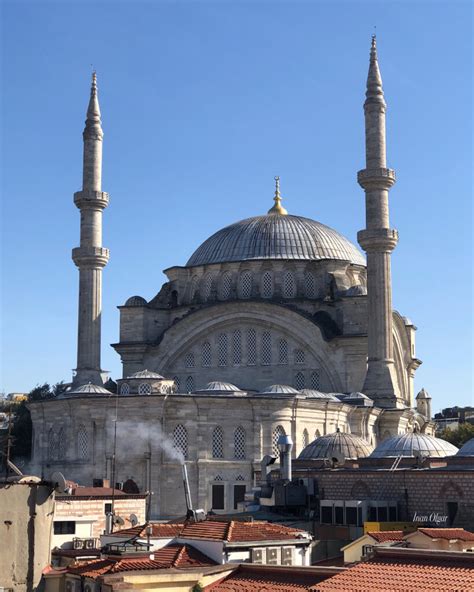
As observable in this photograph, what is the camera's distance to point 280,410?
42875mm

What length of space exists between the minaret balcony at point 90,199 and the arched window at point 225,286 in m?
6.81

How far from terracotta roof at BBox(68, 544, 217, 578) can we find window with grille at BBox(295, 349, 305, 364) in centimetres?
3019

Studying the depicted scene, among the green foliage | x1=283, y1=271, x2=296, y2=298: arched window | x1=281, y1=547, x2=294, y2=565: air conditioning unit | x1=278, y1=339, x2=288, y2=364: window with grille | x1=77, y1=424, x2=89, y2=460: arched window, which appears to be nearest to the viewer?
x1=281, y1=547, x2=294, y2=565: air conditioning unit

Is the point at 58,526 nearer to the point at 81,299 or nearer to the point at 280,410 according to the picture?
the point at 280,410

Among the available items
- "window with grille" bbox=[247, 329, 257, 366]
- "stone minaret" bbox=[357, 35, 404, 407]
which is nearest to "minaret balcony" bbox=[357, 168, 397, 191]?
"stone minaret" bbox=[357, 35, 404, 407]

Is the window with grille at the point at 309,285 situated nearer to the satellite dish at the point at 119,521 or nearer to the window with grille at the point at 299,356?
the window with grille at the point at 299,356

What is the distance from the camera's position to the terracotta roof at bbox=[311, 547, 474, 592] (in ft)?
47.6

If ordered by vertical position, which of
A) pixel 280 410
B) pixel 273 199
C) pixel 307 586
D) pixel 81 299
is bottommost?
pixel 307 586

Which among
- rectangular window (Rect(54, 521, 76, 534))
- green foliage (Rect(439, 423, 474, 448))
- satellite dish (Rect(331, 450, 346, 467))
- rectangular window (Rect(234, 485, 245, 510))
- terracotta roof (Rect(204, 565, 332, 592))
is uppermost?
green foliage (Rect(439, 423, 474, 448))

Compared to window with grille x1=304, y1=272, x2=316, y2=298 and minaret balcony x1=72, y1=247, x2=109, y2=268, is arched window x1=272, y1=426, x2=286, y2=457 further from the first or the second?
minaret balcony x1=72, y1=247, x2=109, y2=268

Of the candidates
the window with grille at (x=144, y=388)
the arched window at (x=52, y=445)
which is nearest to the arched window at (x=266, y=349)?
the window with grille at (x=144, y=388)

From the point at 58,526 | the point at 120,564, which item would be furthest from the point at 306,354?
the point at 120,564

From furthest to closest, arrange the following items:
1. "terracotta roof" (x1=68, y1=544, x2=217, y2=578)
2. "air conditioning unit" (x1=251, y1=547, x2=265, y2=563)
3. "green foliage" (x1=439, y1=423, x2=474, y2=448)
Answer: "green foliage" (x1=439, y1=423, x2=474, y2=448) → "air conditioning unit" (x1=251, y1=547, x2=265, y2=563) → "terracotta roof" (x1=68, y1=544, x2=217, y2=578)

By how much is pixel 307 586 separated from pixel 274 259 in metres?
36.6
